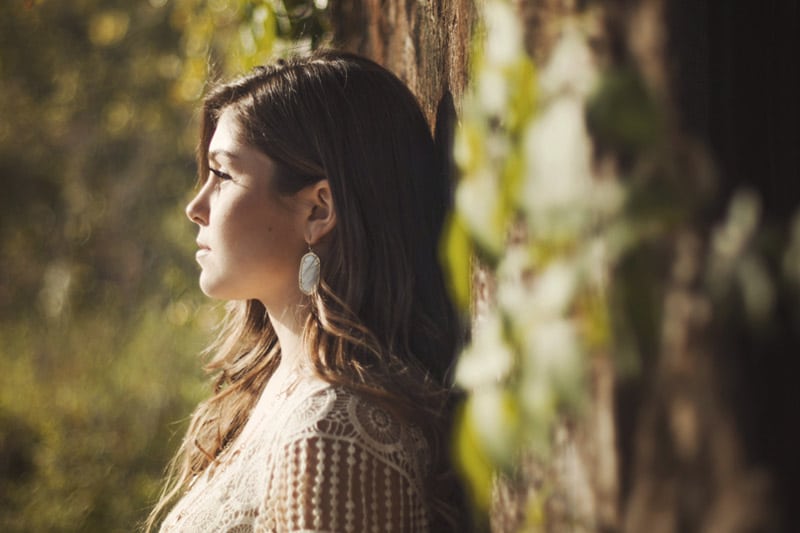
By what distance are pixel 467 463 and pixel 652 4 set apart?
539mm

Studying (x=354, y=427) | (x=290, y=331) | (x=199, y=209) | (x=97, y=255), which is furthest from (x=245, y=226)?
(x=97, y=255)

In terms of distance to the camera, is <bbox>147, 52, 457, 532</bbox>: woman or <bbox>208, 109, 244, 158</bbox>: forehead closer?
<bbox>147, 52, 457, 532</bbox>: woman

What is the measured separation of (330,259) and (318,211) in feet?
0.40

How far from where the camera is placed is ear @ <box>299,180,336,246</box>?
2.08 m

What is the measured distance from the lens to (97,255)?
10328mm

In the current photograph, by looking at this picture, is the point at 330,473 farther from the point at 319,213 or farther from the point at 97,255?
the point at 97,255

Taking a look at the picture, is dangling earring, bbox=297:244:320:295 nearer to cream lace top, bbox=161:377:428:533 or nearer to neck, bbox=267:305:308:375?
neck, bbox=267:305:308:375

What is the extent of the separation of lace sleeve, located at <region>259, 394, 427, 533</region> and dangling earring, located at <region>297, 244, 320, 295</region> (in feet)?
1.66

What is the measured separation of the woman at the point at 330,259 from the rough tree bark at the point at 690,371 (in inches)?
29.9

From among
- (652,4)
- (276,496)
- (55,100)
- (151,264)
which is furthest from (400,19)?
(55,100)

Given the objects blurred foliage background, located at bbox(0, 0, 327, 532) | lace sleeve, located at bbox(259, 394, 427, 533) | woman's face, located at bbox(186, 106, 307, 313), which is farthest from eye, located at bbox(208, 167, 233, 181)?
blurred foliage background, located at bbox(0, 0, 327, 532)

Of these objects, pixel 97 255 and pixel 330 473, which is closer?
pixel 330 473

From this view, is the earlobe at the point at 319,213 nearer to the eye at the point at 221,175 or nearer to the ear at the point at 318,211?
the ear at the point at 318,211

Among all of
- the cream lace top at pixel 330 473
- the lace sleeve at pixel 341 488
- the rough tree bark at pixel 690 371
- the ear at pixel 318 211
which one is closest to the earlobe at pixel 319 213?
the ear at pixel 318 211
